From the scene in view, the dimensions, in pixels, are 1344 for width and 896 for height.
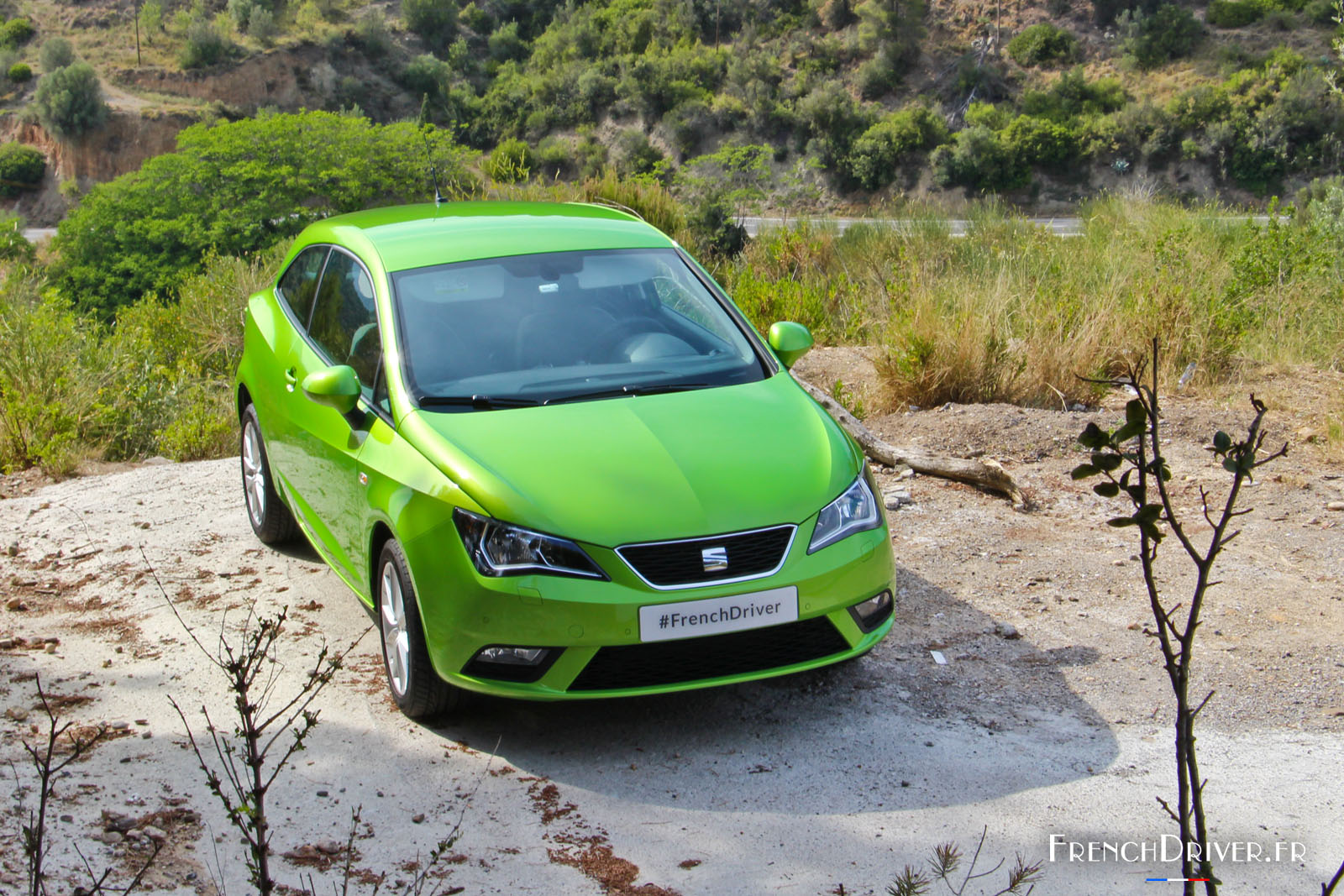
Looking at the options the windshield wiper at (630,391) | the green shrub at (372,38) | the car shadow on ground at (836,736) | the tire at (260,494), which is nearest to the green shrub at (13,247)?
the green shrub at (372,38)

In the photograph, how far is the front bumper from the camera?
3.66 metres

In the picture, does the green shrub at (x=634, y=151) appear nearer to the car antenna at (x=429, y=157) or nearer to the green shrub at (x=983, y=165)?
the car antenna at (x=429, y=157)

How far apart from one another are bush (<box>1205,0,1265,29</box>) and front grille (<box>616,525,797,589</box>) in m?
65.9

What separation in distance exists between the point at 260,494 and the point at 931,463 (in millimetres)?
3694

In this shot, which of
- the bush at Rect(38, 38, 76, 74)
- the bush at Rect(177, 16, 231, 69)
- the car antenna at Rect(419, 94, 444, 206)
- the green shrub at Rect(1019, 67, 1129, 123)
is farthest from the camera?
the bush at Rect(177, 16, 231, 69)

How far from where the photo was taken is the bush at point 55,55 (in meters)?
65.1

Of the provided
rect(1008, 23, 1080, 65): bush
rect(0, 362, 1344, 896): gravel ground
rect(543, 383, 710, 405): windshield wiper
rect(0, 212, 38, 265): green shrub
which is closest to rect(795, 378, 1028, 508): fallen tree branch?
rect(0, 362, 1344, 896): gravel ground

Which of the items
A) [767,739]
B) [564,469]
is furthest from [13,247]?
[767,739]

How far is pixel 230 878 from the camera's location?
3.07 metres

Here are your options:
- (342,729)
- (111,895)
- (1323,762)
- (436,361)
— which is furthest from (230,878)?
(1323,762)

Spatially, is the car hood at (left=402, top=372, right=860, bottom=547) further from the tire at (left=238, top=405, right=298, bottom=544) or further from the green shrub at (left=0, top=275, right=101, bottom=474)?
the green shrub at (left=0, top=275, right=101, bottom=474)

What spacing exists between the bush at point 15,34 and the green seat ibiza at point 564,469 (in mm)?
78328

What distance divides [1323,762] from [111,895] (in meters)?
3.57

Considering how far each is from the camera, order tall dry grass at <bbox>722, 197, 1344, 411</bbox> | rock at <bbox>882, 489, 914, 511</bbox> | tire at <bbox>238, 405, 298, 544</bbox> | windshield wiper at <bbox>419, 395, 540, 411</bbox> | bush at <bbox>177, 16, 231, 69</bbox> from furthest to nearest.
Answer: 1. bush at <bbox>177, 16, 231, 69</bbox>
2. tall dry grass at <bbox>722, 197, 1344, 411</bbox>
3. rock at <bbox>882, 489, 914, 511</bbox>
4. tire at <bbox>238, 405, 298, 544</bbox>
5. windshield wiper at <bbox>419, 395, 540, 411</bbox>
